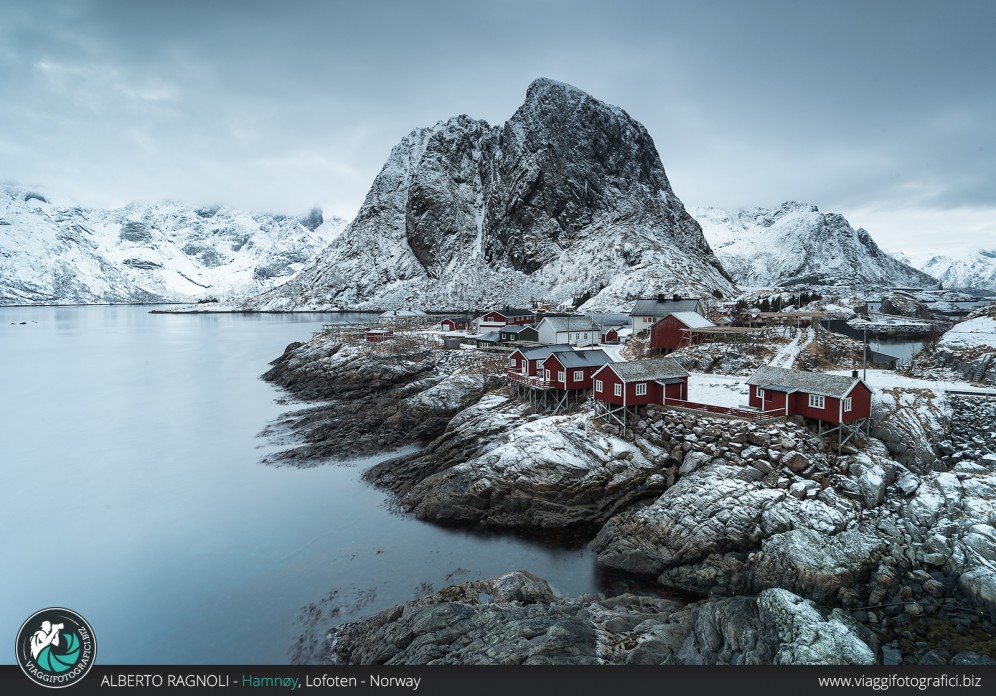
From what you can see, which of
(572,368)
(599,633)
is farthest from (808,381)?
(599,633)

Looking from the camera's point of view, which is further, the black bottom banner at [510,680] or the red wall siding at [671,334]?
the red wall siding at [671,334]

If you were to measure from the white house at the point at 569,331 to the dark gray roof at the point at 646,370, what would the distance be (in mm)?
25825

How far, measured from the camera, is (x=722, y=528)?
19.3 meters

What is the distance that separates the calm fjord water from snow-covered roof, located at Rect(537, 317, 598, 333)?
30770mm

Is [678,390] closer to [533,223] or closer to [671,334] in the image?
[671,334]

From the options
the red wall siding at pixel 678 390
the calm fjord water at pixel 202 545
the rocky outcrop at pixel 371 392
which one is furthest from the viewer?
the rocky outcrop at pixel 371 392

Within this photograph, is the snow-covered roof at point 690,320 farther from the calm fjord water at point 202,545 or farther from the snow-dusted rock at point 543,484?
the calm fjord water at point 202,545

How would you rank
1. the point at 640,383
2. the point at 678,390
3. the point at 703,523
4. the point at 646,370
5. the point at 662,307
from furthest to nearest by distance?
the point at 662,307 → the point at 678,390 → the point at 646,370 → the point at 640,383 → the point at 703,523

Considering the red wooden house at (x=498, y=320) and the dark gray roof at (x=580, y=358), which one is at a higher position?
the red wooden house at (x=498, y=320)

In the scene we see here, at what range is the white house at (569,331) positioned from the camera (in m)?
54.7

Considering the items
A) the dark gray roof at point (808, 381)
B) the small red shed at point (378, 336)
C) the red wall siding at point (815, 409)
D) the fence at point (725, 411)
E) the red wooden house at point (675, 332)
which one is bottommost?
the fence at point (725, 411)

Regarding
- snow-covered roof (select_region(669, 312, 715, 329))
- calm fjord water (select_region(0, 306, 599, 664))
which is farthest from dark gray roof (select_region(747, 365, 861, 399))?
snow-covered roof (select_region(669, 312, 715, 329))

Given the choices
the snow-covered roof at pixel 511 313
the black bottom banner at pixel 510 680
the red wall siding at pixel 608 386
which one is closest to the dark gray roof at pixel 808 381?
the red wall siding at pixel 608 386

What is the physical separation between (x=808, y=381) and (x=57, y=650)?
29.8 m
